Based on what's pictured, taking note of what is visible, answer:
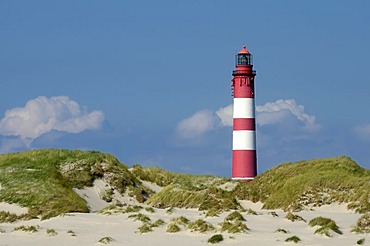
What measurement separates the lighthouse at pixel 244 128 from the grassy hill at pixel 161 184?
2723 millimetres

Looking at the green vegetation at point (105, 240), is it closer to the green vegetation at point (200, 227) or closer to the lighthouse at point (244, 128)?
the green vegetation at point (200, 227)

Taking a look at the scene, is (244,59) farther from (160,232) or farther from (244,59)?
(160,232)

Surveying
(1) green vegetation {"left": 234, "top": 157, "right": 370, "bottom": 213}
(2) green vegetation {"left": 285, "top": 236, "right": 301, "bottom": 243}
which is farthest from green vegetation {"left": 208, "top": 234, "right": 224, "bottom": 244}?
(1) green vegetation {"left": 234, "top": 157, "right": 370, "bottom": 213}

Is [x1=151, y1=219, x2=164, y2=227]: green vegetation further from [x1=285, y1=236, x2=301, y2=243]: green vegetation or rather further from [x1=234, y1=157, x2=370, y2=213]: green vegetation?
[x1=234, y1=157, x2=370, y2=213]: green vegetation

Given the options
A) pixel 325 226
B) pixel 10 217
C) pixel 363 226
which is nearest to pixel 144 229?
pixel 325 226

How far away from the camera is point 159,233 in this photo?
22.9m

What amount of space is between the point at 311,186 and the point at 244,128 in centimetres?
1203

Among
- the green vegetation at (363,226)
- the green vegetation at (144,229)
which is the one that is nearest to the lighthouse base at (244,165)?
the green vegetation at (363,226)

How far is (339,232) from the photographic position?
2222cm

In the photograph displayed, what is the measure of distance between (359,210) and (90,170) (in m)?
15.1

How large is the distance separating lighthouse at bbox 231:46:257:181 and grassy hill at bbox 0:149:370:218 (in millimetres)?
2723

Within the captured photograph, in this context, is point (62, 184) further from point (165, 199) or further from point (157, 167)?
point (157, 167)

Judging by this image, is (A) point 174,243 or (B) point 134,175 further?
(B) point 134,175

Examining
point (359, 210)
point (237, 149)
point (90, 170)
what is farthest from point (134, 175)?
point (359, 210)
